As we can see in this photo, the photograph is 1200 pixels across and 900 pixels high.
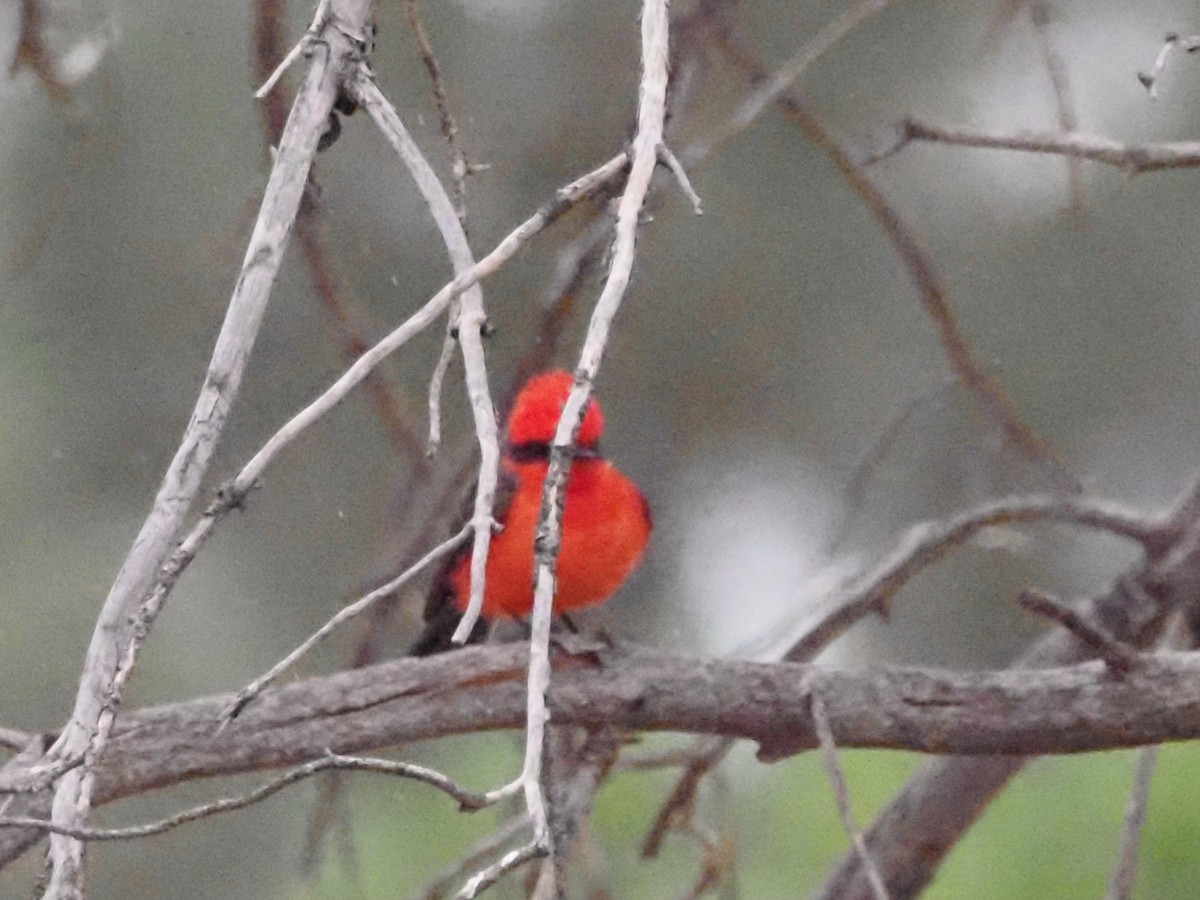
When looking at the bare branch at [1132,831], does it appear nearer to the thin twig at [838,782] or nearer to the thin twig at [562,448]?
the thin twig at [838,782]

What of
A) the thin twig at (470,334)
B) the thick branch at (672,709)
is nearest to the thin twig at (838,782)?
the thick branch at (672,709)

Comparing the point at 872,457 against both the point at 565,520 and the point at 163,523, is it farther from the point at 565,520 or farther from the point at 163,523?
the point at 163,523

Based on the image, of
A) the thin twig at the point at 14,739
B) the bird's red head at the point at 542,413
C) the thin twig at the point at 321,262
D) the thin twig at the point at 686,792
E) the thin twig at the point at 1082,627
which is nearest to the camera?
the thin twig at the point at 1082,627

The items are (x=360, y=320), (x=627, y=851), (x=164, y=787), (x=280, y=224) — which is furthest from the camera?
(x=627, y=851)

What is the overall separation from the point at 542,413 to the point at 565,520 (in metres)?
0.13

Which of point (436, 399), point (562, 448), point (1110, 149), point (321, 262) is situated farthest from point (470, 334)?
point (321, 262)

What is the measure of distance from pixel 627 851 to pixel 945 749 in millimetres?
785

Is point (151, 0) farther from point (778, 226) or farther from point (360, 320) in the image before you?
point (778, 226)

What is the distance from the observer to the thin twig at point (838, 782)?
1.30 meters

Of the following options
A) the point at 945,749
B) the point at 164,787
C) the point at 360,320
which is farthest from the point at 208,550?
the point at 945,749

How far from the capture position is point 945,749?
5.06 ft

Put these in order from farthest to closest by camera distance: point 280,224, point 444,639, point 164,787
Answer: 1. point 444,639
2. point 164,787
3. point 280,224

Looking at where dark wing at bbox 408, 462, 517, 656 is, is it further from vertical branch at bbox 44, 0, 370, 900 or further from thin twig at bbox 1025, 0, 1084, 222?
vertical branch at bbox 44, 0, 370, 900

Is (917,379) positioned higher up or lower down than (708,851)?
higher up
